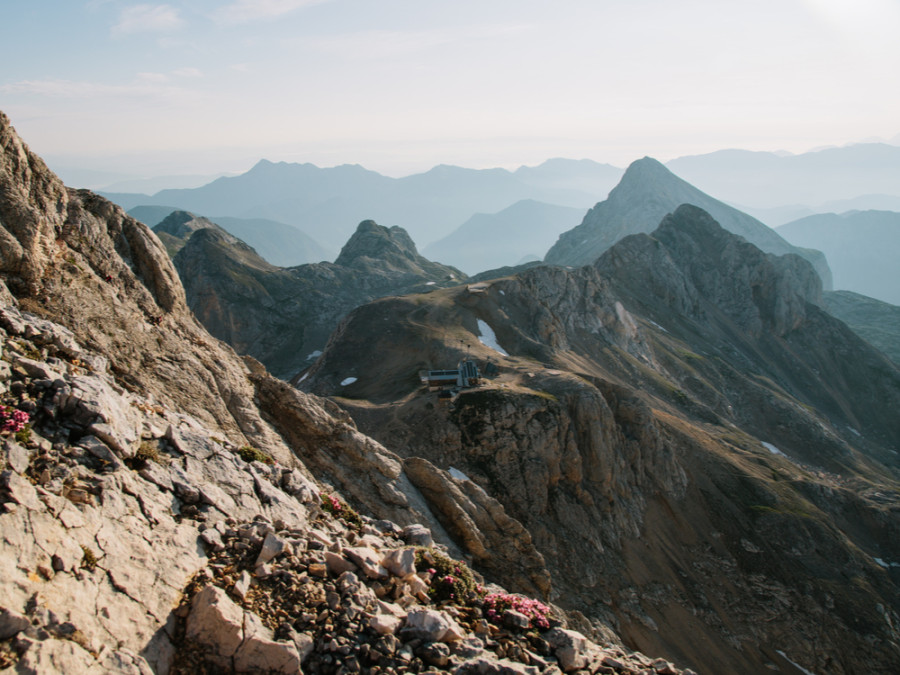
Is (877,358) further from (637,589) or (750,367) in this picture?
(637,589)

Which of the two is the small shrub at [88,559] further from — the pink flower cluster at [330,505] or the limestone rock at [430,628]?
the pink flower cluster at [330,505]

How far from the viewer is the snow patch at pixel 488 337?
264ft

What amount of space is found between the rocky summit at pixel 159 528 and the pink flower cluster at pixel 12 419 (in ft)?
0.12

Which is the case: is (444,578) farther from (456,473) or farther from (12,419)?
(456,473)

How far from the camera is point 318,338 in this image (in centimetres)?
13750

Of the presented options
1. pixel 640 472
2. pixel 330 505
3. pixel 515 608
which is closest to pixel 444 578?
pixel 515 608

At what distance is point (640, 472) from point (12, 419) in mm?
59844

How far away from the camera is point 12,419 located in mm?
12766

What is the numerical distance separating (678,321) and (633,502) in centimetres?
9596

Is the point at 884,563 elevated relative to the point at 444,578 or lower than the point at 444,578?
lower

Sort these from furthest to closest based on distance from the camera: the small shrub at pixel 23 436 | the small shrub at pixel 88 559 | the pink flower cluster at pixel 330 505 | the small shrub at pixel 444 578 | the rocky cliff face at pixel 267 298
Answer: the rocky cliff face at pixel 267 298
the pink flower cluster at pixel 330 505
the small shrub at pixel 444 578
the small shrub at pixel 23 436
the small shrub at pixel 88 559

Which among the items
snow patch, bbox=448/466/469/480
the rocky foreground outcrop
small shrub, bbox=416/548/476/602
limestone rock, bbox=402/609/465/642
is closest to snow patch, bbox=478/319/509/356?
snow patch, bbox=448/466/469/480

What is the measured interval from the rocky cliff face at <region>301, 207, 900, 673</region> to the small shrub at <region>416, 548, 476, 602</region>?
92.8 feet

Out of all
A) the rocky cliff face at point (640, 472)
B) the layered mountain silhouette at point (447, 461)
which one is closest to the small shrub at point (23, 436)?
the layered mountain silhouette at point (447, 461)
